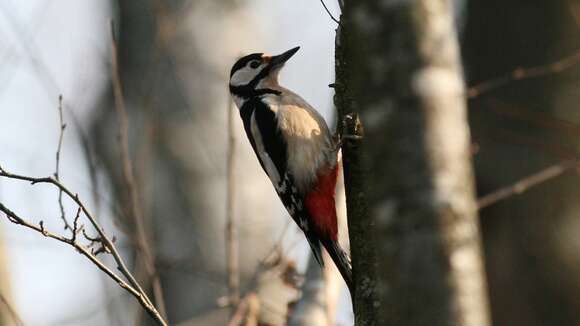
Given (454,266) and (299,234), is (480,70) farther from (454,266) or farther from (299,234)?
(454,266)

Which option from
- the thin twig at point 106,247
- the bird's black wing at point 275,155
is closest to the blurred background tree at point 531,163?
the bird's black wing at point 275,155

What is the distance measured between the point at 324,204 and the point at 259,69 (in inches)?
42.3

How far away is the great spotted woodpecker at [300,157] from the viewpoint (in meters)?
4.34

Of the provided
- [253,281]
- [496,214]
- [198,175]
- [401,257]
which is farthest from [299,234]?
[401,257]

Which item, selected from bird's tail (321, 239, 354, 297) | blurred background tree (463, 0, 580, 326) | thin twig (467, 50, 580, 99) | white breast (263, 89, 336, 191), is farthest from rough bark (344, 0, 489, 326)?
blurred background tree (463, 0, 580, 326)

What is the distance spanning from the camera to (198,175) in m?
6.91

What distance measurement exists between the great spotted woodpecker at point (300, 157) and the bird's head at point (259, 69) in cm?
22

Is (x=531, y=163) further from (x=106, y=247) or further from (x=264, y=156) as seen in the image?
(x=106, y=247)

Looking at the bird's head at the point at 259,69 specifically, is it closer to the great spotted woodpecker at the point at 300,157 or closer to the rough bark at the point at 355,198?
the great spotted woodpecker at the point at 300,157

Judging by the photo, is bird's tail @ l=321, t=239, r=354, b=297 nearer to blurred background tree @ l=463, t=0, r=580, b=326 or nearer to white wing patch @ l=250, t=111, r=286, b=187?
white wing patch @ l=250, t=111, r=286, b=187

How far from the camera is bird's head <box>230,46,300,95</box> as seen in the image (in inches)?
199

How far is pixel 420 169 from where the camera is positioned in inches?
72.7

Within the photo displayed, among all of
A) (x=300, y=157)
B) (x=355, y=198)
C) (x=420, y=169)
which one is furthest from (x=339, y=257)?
(x=420, y=169)

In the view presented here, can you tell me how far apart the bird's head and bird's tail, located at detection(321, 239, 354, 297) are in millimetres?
1173
